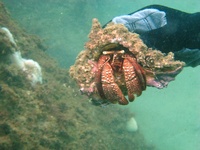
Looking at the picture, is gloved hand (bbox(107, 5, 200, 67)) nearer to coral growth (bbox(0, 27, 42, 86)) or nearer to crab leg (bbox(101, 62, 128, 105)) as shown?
crab leg (bbox(101, 62, 128, 105))

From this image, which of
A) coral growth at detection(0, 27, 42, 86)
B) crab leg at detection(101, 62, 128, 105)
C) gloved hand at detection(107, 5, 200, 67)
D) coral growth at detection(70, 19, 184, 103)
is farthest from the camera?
coral growth at detection(0, 27, 42, 86)

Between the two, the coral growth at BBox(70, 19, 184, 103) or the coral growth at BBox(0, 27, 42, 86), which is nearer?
the coral growth at BBox(70, 19, 184, 103)

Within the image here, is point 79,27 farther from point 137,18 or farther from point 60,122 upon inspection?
point 137,18

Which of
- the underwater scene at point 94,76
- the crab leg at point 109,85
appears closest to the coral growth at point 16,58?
the underwater scene at point 94,76

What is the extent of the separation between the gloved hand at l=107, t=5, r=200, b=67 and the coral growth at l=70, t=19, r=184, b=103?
64 centimetres

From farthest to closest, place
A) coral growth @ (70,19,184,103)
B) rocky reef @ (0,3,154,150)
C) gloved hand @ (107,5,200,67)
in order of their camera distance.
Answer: rocky reef @ (0,3,154,150)
gloved hand @ (107,5,200,67)
coral growth @ (70,19,184,103)

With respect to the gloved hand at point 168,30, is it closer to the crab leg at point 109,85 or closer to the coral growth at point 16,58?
the crab leg at point 109,85

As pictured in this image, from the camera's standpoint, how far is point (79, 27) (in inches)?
1211

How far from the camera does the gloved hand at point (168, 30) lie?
10.5 feet

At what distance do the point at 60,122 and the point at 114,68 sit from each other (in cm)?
549

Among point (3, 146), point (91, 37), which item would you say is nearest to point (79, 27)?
point (3, 146)

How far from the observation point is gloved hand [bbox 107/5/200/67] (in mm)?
3210

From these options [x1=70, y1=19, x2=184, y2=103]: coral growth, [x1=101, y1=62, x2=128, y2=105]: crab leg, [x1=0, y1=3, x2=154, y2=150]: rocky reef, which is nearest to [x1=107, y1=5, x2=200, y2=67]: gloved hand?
[x1=70, y1=19, x2=184, y2=103]: coral growth

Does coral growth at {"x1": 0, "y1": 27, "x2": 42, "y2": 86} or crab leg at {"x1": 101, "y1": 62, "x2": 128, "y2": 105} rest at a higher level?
crab leg at {"x1": 101, "y1": 62, "x2": 128, "y2": 105}
